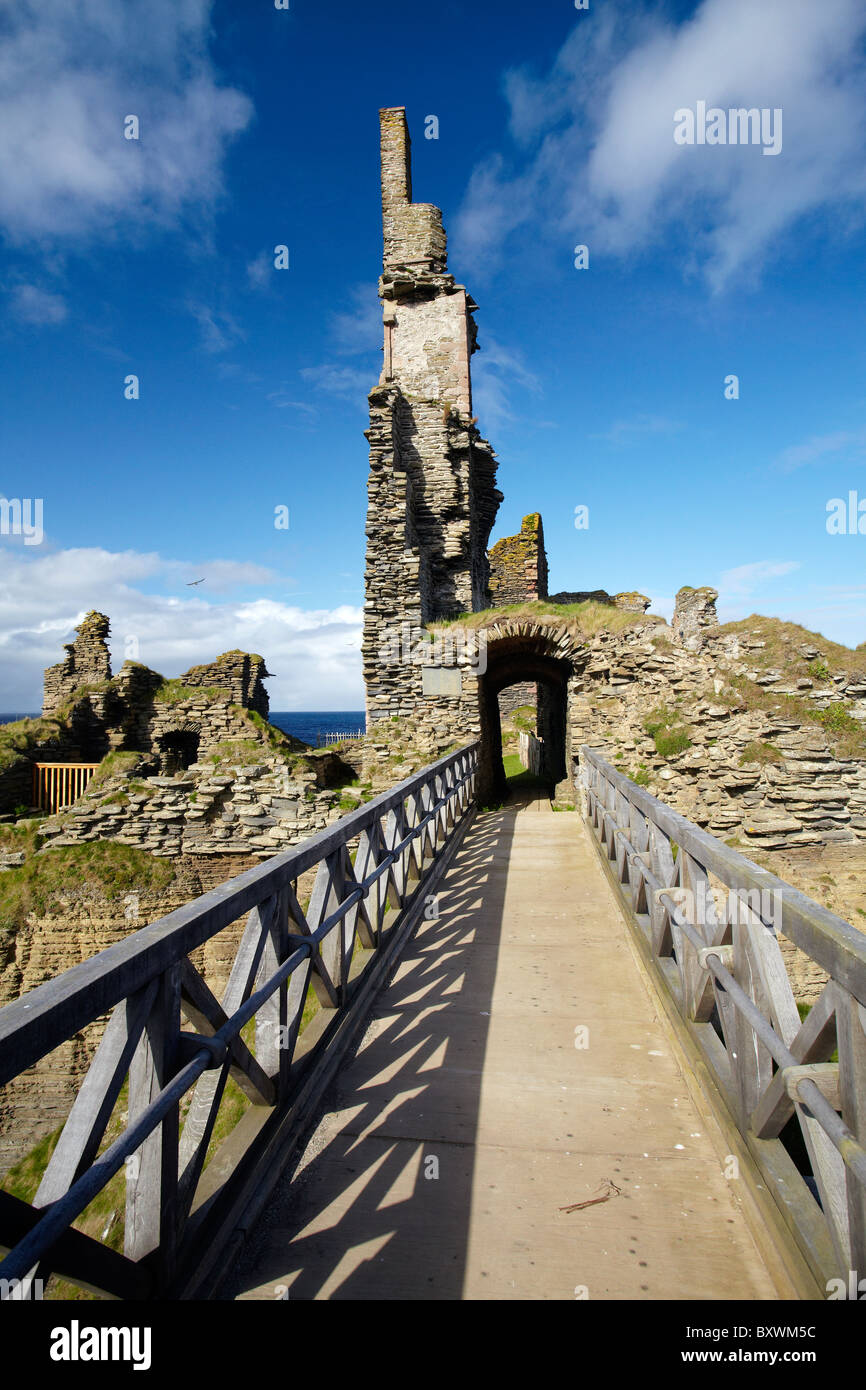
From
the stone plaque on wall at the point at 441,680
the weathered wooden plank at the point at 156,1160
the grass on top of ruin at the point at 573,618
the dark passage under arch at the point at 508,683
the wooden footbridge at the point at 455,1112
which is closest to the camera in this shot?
the wooden footbridge at the point at 455,1112

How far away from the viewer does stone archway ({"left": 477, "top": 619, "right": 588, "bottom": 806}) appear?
14.1 metres

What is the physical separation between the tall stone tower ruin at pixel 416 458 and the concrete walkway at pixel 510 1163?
1068 centimetres

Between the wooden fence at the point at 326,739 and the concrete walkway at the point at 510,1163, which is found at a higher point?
the wooden fence at the point at 326,739

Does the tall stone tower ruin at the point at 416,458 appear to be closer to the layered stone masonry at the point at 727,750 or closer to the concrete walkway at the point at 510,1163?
the layered stone masonry at the point at 727,750

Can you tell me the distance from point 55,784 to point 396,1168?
1419 centimetres

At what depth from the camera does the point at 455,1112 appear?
118 inches

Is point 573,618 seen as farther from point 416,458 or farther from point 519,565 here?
point 519,565

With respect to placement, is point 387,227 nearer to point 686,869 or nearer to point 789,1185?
point 686,869

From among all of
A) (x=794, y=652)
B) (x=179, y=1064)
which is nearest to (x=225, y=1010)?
(x=179, y=1064)

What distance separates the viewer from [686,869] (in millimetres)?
3400

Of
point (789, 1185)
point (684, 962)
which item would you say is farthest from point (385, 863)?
point (789, 1185)

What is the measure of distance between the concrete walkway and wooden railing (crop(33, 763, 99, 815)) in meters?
12.3

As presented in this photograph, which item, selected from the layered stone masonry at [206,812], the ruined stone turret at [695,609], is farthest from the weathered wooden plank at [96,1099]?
the ruined stone turret at [695,609]

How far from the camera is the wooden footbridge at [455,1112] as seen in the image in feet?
5.63
